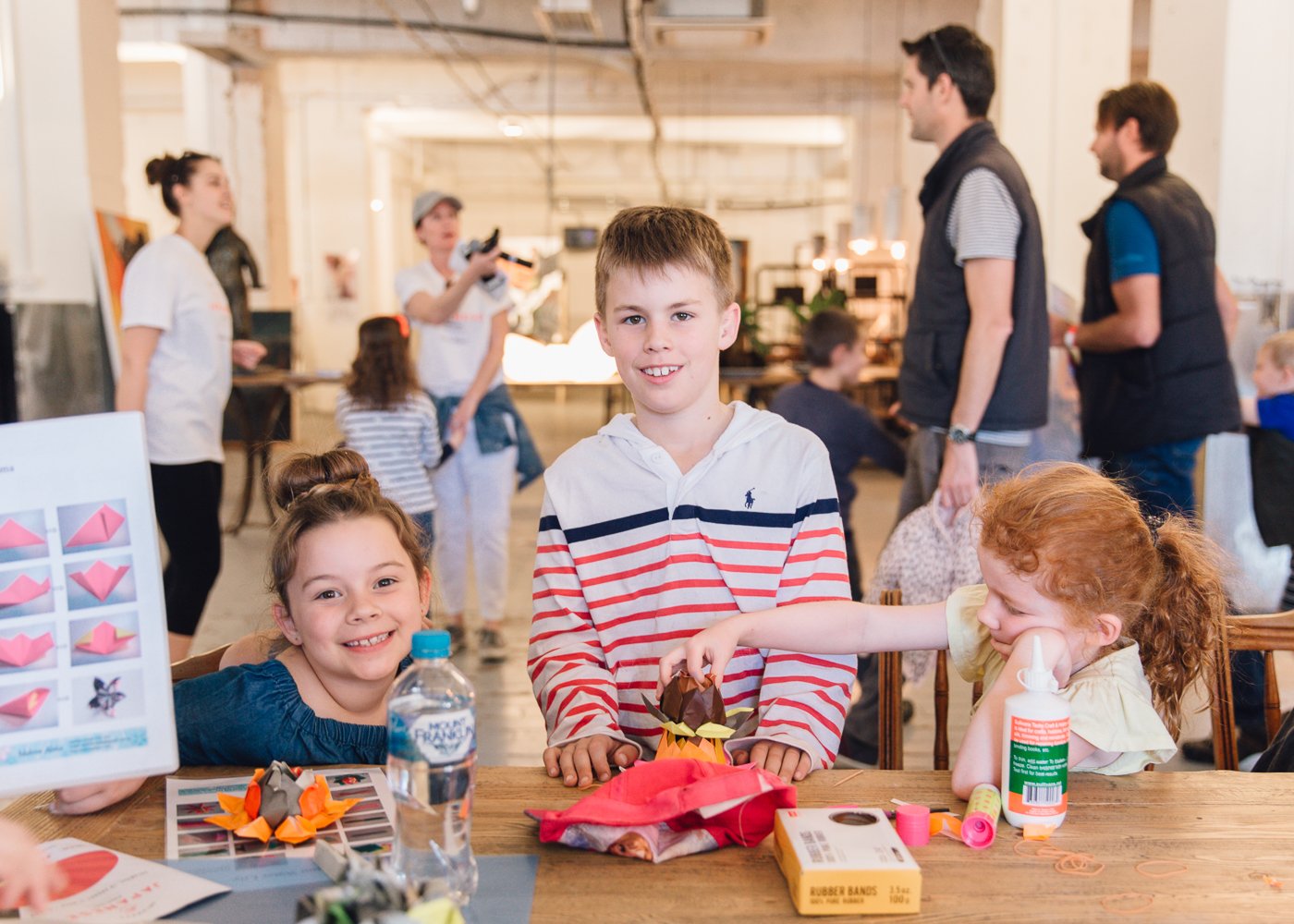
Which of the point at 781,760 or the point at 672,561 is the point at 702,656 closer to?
the point at 781,760

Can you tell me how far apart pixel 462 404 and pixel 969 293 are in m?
2.09

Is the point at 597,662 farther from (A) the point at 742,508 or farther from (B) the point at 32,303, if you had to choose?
(B) the point at 32,303

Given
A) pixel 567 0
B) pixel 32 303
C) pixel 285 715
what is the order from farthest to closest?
pixel 567 0
pixel 32 303
pixel 285 715

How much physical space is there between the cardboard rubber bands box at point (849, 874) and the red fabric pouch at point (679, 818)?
53 millimetres

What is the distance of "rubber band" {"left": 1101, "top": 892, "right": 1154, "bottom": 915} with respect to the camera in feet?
3.24

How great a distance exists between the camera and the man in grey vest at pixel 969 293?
8.71 feet

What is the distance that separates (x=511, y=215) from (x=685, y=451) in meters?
21.5

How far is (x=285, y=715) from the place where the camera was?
56.9 inches

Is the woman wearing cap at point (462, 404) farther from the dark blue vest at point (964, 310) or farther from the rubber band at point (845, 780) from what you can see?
the rubber band at point (845, 780)

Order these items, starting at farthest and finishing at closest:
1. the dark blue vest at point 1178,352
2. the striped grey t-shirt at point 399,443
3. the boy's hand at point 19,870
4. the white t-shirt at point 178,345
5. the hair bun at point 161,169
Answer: the striped grey t-shirt at point 399,443 → the hair bun at point 161,169 → the white t-shirt at point 178,345 → the dark blue vest at point 1178,352 → the boy's hand at point 19,870

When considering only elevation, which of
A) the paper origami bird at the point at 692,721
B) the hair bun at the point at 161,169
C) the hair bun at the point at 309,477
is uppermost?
the hair bun at the point at 161,169

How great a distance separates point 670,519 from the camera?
1644mm

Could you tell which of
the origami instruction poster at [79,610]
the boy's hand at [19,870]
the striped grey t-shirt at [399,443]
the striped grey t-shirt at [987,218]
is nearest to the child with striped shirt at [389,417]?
the striped grey t-shirt at [399,443]

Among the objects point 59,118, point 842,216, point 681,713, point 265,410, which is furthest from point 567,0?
point 842,216
